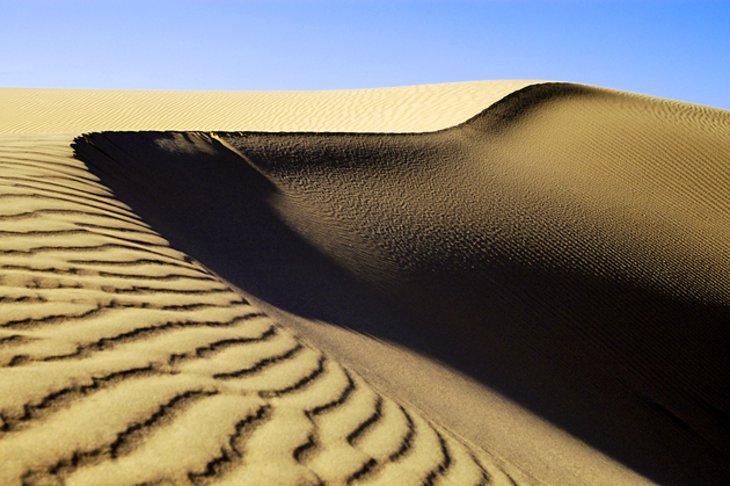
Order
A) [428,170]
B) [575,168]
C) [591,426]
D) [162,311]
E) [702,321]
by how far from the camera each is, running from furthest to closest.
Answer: [575,168] < [428,170] < [702,321] < [591,426] < [162,311]

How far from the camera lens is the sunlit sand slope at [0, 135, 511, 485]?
2213mm

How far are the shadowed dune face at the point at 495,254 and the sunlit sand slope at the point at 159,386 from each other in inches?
31.6

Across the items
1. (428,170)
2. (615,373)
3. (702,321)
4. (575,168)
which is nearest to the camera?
(615,373)

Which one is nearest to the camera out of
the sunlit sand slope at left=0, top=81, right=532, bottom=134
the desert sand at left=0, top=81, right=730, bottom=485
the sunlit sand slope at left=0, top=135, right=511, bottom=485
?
the sunlit sand slope at left=0, top=135, right=511, bottom=485

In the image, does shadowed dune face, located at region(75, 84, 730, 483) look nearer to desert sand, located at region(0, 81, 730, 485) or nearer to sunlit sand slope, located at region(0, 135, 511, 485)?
desert sand, located at region(0, 81, 730, 485)

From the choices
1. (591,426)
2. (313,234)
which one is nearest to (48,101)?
(313,234)

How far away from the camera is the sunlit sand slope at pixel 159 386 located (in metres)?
2.21

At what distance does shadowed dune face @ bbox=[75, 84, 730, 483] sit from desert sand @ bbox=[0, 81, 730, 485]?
33 millimetres

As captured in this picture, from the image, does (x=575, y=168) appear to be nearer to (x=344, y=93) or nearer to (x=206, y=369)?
(x=206, y=369)

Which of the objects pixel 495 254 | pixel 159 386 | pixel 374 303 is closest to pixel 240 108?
pixel 495 254

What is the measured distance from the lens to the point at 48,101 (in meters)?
26.0

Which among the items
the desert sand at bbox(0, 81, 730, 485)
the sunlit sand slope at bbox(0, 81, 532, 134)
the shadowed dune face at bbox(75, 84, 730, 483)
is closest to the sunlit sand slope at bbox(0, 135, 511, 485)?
the desert sand at bbox(0, 81, 730, 485)

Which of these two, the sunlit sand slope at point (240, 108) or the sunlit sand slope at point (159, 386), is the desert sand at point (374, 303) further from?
the sunlit sand slope at point (240, 108)

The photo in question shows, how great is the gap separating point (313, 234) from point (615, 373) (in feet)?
10.6
